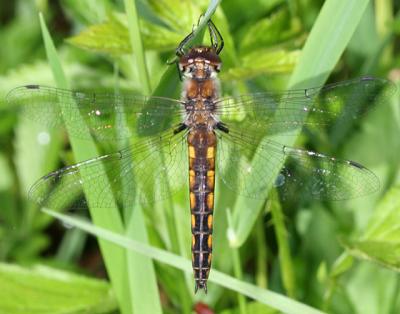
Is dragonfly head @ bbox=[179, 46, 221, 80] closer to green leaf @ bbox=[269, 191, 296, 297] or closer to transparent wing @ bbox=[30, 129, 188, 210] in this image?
transparent wing @ bbox=[30, 129, 188, 210]

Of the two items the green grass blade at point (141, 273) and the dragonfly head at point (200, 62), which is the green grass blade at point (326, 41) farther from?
the green grass blade at point (141, 273)

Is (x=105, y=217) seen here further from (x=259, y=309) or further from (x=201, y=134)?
(x=259, y=309)

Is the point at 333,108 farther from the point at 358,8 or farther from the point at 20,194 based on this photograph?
the point at 20,194

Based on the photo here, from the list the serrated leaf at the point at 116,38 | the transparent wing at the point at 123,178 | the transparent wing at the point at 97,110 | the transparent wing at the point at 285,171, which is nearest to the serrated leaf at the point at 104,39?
the serrated leaf at the point at 116,38

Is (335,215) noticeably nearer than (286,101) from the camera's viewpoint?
No

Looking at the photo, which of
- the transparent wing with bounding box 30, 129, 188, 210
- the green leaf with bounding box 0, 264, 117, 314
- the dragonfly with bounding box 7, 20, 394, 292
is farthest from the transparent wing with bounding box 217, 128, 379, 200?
the green leaf with bounding box 0, 264, 117, 314

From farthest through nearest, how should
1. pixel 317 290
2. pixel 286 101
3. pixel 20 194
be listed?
pixel 20 194 → pixel 317 290 → pixel 286 101

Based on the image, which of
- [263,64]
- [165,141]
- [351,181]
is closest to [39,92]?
[165,141]
